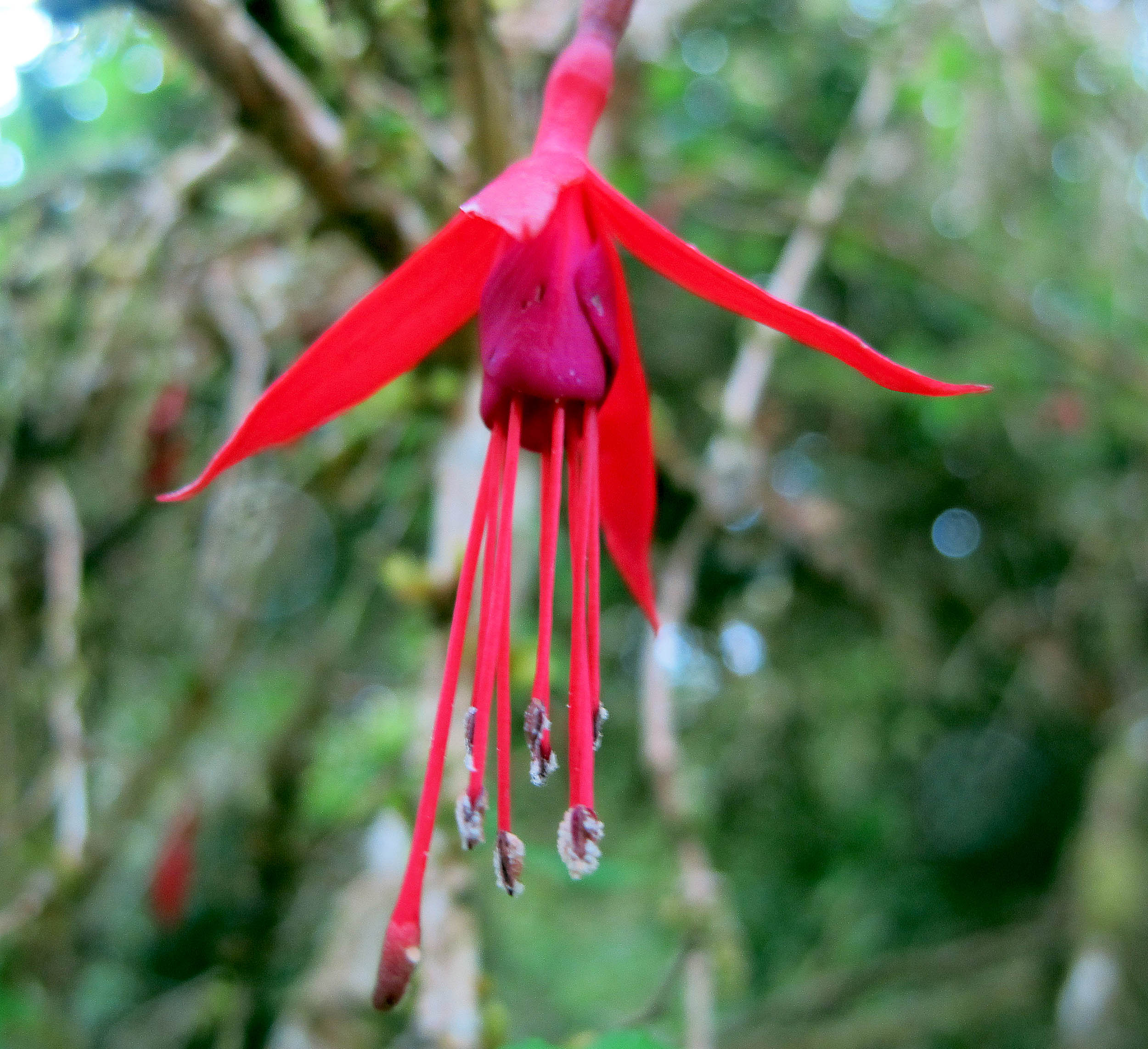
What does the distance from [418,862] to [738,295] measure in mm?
315

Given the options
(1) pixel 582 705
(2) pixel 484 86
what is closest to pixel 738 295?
(1) pixel 582 705

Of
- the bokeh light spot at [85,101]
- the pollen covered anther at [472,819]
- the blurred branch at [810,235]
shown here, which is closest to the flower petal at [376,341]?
the pollen covered anther at [472,819]

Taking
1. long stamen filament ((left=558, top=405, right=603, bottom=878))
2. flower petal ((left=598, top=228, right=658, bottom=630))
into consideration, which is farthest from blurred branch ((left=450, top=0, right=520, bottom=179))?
long stamen filament ((left=558, top=405, right=603, bottom=878))

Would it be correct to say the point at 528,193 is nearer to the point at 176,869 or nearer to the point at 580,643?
the point at 580,643

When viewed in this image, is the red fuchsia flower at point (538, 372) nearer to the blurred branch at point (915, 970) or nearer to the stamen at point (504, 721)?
the stamen at point (504, 721)

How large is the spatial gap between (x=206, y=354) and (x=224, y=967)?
1.05 m

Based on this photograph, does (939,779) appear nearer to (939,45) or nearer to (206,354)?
(939,45)

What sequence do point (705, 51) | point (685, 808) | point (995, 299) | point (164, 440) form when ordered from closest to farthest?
1. point (685, 808)
2. point (164, 440)
3. point (995, 299)
4. point (705, 51)

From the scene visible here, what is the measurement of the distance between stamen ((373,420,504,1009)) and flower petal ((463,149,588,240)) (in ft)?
0.56

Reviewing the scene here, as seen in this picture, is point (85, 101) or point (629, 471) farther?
point (85, 101)

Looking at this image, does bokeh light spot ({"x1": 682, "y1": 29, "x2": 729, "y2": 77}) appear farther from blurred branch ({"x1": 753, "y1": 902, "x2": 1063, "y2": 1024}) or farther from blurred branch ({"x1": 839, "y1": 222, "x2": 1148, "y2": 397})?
blurred branch ({"x1": 753, "y1": 902, "x2": 1063, "y2": 1024})

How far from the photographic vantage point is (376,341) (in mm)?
497

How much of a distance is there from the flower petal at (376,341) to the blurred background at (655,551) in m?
0.35

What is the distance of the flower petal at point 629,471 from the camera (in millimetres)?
590
